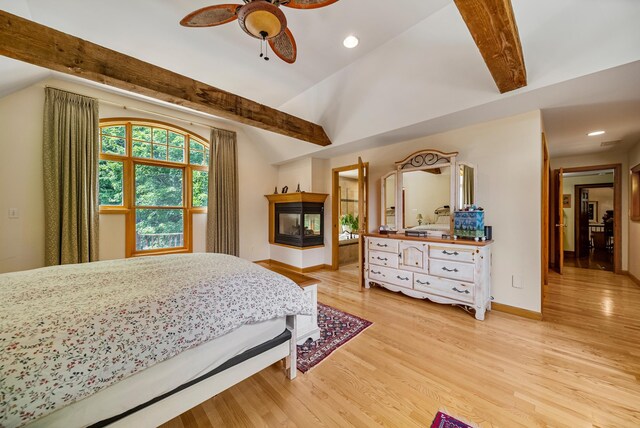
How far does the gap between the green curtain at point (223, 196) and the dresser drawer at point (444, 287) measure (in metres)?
3.36

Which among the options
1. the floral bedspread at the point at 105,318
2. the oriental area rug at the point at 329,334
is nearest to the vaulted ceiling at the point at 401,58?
the floral bedspread at the point at 105,318

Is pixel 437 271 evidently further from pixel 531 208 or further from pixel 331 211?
pixel 331 211

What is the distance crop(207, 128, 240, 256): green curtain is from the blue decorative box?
378cm

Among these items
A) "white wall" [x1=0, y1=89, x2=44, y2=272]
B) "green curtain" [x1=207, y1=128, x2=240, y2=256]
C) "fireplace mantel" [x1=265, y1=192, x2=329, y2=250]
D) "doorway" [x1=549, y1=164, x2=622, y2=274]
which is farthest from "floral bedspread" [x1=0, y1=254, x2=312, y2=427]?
"doorway" [x1=549, y1=164, x2=622, y2=274]

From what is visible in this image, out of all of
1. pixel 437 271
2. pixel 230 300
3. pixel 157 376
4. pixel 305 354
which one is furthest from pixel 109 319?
pixel 437 271

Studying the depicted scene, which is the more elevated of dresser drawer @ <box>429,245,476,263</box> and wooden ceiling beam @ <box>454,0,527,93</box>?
wooden ceiling beam @ <box>454,0,527,93</box>

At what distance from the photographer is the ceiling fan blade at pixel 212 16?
1472 mm

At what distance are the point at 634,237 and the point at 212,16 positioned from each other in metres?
6.37

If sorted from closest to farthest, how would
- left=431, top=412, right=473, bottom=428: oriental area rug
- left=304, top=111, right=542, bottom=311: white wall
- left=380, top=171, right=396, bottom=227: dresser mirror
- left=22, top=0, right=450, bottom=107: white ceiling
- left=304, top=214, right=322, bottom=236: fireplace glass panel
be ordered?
left=431, top=412, right=473, bottom=428: oriental area rug → left=22, top=0, right=450, bottom=107: white ceiling → left=304, top=111, right=542, bottom=311: white wall → left=380, top=171, right=396, bottom=227: dresser mirror → left=304, top=214, right=322, bottom=236: fireplace glass panel

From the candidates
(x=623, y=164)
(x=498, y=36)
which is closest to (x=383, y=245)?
(x=498, y=36)

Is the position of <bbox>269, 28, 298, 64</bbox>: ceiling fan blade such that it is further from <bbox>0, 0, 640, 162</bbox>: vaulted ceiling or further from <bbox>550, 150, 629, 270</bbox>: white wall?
<bbox>550, 150, 629, 270</bbox>: white wall

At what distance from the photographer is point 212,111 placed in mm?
2527

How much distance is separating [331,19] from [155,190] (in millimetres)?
3731

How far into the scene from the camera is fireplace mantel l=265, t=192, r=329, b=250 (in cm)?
453
